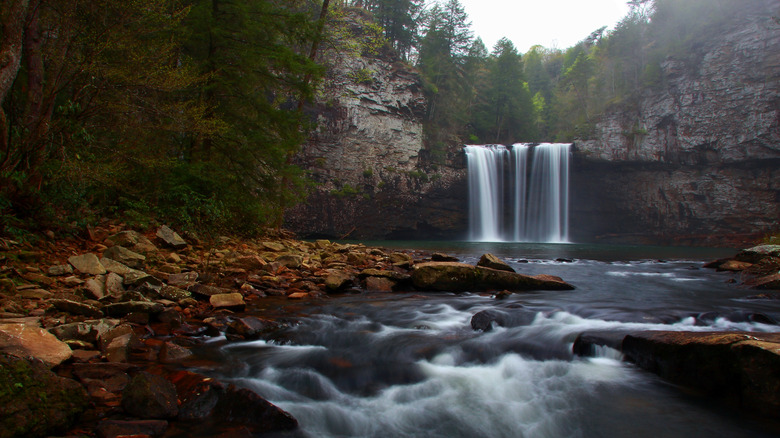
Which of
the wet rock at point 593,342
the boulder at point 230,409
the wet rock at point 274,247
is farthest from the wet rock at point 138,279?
the wet rock at point 593,342

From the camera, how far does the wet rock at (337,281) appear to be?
287 inches

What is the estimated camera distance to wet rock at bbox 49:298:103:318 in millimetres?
3848

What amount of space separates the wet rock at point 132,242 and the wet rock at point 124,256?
50 centimetres

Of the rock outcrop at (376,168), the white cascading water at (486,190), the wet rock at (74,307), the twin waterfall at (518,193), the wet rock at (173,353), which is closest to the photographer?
the wet rock at (173,353)

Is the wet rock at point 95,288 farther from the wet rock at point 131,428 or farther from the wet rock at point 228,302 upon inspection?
the wet rock at point 131,428

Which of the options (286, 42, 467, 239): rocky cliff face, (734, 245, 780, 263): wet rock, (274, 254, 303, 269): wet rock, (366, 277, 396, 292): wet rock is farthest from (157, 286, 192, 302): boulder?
(286, 42, 467, 239): rocky cliff face

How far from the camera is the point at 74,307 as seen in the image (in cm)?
388

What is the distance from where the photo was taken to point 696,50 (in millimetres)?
33188

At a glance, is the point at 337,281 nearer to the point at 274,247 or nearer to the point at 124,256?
the point at 274,247

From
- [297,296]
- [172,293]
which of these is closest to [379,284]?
[297,296]

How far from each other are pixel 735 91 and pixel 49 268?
42411mm

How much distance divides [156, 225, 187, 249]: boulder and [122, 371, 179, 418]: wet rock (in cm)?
497

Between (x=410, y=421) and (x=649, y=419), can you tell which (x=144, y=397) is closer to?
(x=410, y=421)

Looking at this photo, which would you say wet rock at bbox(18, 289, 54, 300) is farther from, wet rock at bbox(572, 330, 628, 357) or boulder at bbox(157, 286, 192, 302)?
wet rock at bbox(572, 330, 628, 357)
